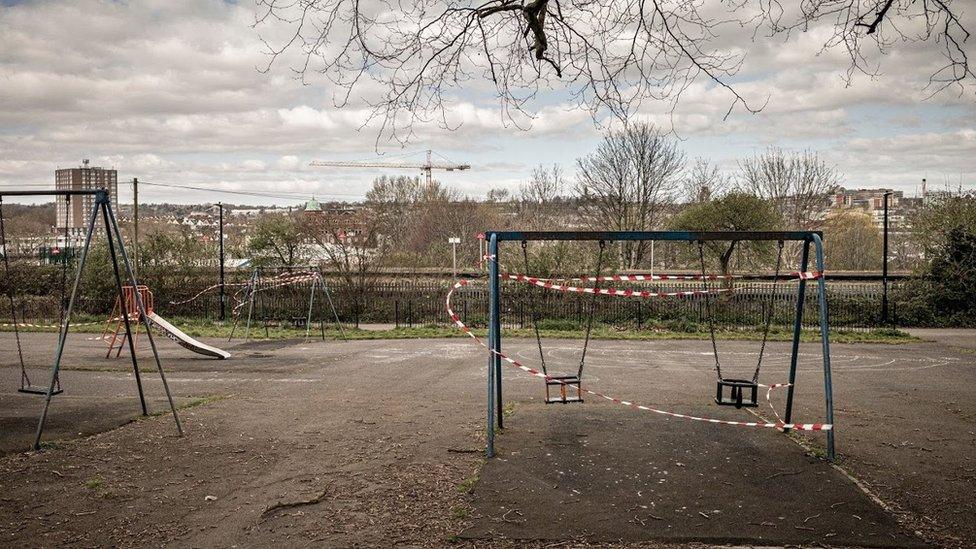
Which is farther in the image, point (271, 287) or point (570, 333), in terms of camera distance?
point (271, 287)

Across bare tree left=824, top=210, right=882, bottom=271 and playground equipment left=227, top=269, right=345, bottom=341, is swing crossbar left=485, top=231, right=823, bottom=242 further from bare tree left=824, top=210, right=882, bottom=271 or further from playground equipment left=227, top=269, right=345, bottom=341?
bare tree left=824, top=210, right=882, bottom=271

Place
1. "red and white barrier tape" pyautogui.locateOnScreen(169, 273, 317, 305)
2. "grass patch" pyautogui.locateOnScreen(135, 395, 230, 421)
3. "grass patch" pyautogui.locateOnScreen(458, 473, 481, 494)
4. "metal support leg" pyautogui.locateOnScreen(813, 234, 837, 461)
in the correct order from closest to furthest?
"grass patch" pyautogui.locateOnScreen(458, 473, 481, 494) → "metal support leg" pyautogui.locateOnScreen(813, 234, 837, 461) → "grass patch" pyautogui.locateOnScreen(135, 395, 230, 421) → "red and white barrier tape" pyautogui.locateOnScreen(169, 273, 317, 305)

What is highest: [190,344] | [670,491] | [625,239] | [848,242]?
[848,242]

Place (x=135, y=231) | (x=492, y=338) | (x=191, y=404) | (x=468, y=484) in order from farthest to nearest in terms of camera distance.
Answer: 1. (x=135, y=231)
2. (x=191, y=404)
3. (x=492, y=338)
4. (x=468, y=484)

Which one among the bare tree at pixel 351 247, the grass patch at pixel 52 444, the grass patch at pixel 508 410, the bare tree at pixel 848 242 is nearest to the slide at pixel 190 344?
the grass patch at pixel 52 444

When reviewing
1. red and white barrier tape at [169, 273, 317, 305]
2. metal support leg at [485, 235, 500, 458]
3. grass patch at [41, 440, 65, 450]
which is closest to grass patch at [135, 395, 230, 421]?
grass patch at [41, 440, 65, 450]

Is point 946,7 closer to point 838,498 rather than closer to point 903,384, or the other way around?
point 838,498

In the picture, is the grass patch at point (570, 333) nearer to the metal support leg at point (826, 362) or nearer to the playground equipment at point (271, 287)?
the playground equipment at point (271, 287)

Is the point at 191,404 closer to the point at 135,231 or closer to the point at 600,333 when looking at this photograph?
the point at 600,333

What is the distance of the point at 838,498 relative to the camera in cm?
618

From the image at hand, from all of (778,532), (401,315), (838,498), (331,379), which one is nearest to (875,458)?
(838,498)

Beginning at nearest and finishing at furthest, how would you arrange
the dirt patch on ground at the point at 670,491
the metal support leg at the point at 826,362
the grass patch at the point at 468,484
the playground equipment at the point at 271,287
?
1. the dirt patch on ground at the point at 670,491
2. the grass patch at the point at 468,484
3. the metal support leg at the point at 826,362
4. the playground equipment at the point at 271,287

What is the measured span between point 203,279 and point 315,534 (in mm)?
24029

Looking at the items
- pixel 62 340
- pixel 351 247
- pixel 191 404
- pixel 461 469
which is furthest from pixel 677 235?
pixel 351 247
